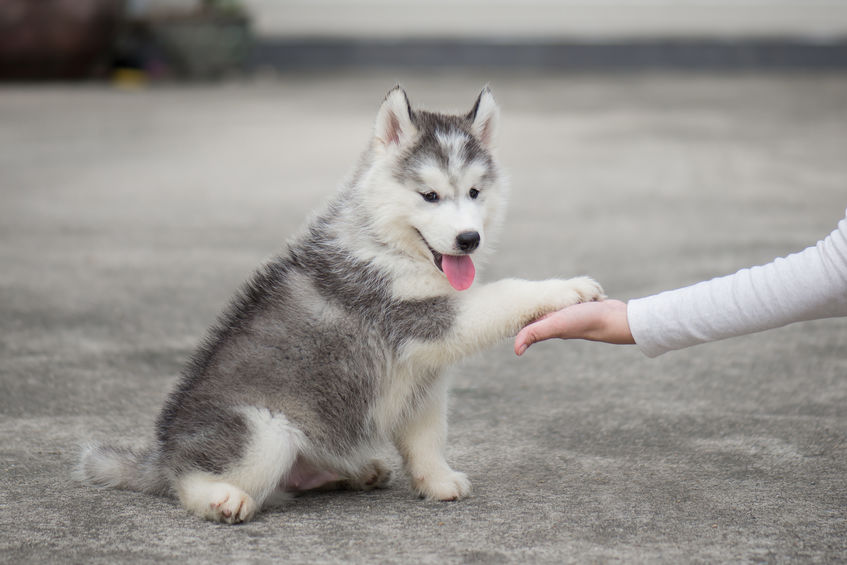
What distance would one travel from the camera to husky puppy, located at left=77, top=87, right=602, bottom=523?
3047 mm

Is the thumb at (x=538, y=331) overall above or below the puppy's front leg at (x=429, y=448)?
above

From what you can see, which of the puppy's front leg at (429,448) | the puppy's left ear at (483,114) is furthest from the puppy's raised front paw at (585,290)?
the puppy's left ear at (483,114)

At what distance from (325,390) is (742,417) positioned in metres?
1.65

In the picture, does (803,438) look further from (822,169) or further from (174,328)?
(822,169)

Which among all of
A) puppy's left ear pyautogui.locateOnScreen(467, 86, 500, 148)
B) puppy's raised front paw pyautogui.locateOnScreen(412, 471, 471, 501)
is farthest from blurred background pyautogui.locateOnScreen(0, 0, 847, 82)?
puppy's raised front paw pyautogui.locateOnScreen(412, 471, 471, 501)

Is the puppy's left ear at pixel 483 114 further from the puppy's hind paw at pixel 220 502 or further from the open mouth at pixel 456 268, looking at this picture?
the puppy's hind paw at pixel 220 502

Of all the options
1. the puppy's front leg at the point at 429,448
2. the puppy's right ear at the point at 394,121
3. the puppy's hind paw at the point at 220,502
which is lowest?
the puppy's hind paw at the point at 220,502

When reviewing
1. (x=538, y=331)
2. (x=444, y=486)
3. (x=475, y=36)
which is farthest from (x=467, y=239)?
(x=475, y=36)

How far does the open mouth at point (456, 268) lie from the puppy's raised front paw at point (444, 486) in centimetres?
57

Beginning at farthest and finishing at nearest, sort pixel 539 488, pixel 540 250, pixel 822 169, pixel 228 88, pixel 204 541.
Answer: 1. pixel 228 88
2. pixel 822 169
3. pixel 540 250
4. pixel 539 488
5. pixel 204 541

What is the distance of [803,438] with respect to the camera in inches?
144

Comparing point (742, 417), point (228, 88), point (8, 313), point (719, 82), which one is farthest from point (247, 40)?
point (742, 417)

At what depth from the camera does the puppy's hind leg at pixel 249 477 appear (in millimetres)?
2971

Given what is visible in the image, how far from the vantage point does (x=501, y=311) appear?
3.06m
